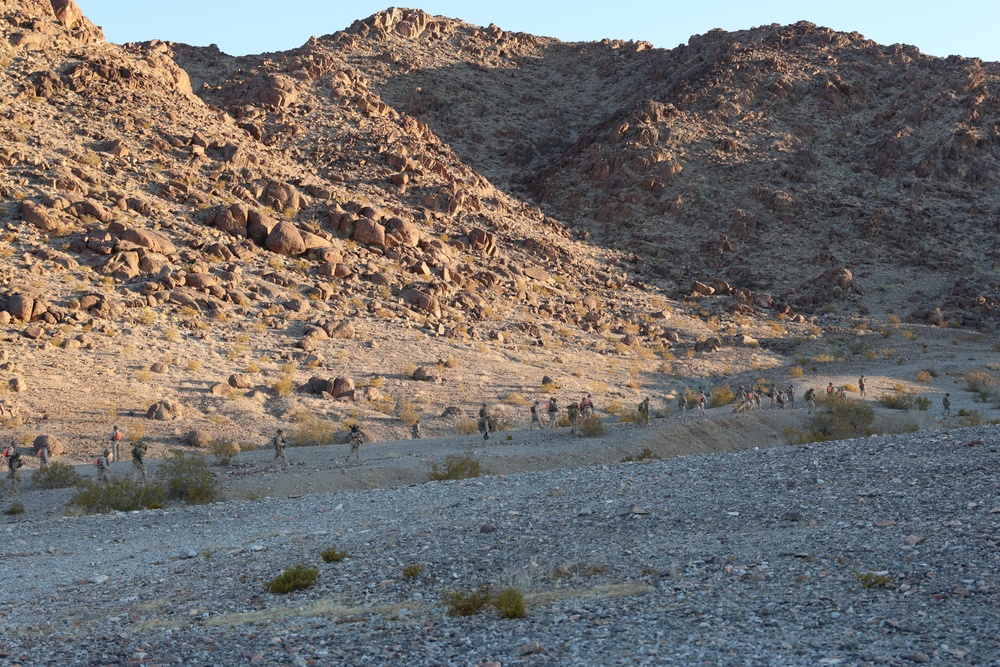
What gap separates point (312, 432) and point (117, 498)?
9.39 metres

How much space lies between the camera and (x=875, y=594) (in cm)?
834

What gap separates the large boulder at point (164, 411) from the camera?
2702 centimetres

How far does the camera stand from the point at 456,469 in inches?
801

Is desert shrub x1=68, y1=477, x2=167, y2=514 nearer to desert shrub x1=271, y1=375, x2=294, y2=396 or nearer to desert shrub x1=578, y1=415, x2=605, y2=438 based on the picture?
desert shrub x1=271, y1=375, x2=294, y2=396

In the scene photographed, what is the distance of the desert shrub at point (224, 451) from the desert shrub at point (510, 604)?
48.7 ft

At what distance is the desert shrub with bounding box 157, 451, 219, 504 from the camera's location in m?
18.9

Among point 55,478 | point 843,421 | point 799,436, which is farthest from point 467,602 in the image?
point 843,421

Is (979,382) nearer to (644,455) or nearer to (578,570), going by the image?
(644,455)

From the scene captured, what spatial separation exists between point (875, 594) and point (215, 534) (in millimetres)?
9919

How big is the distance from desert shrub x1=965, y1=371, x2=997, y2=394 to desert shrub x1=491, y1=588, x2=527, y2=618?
33.6 m

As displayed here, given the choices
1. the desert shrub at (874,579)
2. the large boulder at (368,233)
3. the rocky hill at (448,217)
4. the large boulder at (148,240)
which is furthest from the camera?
the large boulder at (368,233)

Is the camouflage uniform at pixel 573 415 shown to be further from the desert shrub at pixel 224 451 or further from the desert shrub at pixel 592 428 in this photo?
the desert shrub at pixel 224 451

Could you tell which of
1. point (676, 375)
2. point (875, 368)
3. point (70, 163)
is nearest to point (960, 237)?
point (875, 368)

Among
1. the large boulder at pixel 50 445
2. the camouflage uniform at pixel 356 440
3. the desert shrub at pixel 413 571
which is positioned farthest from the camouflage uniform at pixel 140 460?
the desert shrub at pixel 413 571
